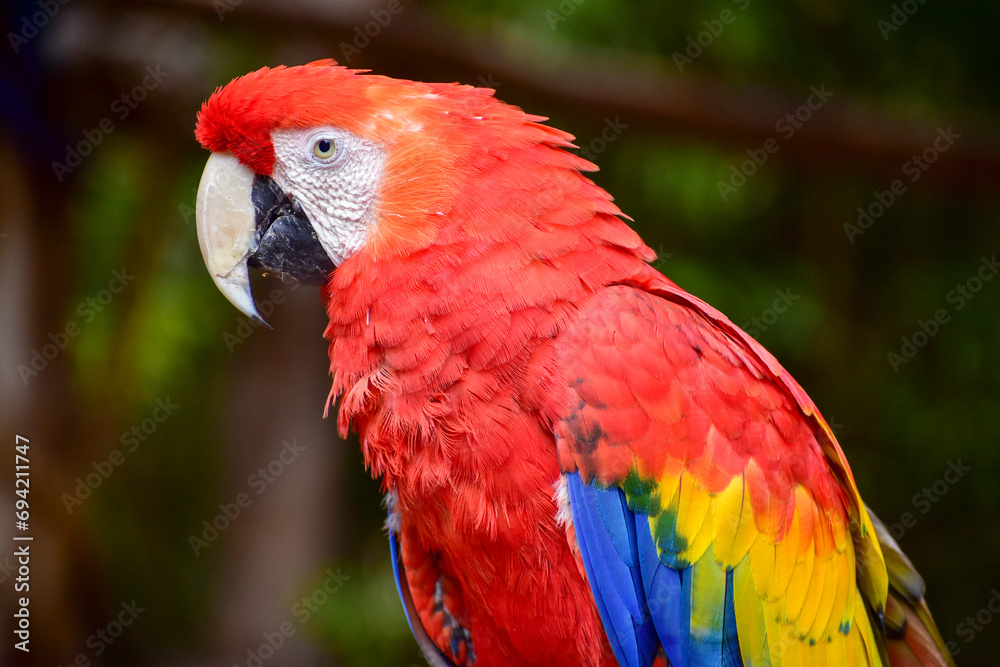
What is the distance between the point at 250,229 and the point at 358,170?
9.6 inches

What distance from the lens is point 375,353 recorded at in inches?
52.8

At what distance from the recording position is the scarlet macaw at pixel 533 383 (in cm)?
130

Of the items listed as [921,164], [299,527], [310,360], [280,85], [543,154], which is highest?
[921,164]

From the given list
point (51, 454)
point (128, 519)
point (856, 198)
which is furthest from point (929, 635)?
point (128, 519)

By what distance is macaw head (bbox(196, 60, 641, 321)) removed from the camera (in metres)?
1.36

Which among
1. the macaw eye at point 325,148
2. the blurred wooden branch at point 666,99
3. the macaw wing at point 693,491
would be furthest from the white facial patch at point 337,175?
the blurred wooden branch at point 666,99

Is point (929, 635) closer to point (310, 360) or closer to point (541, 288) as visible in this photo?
point (541, 288)

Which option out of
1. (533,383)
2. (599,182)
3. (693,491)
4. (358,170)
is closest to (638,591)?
(693,491)

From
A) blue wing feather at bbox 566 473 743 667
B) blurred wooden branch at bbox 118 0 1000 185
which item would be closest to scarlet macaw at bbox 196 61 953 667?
blue wing feather at bbox 566 473 743 667

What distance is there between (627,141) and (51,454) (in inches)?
90.6

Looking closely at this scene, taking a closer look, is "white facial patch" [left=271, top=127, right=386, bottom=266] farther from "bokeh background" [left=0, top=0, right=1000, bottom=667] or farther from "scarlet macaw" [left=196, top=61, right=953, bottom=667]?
"bokeh background" [left=0, top=0, right=1000, bottom=667]

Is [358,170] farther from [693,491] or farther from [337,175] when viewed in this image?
[693,491]

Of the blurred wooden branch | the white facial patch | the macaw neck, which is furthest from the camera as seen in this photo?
the blurred wooden branch

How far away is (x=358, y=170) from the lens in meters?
1.40
